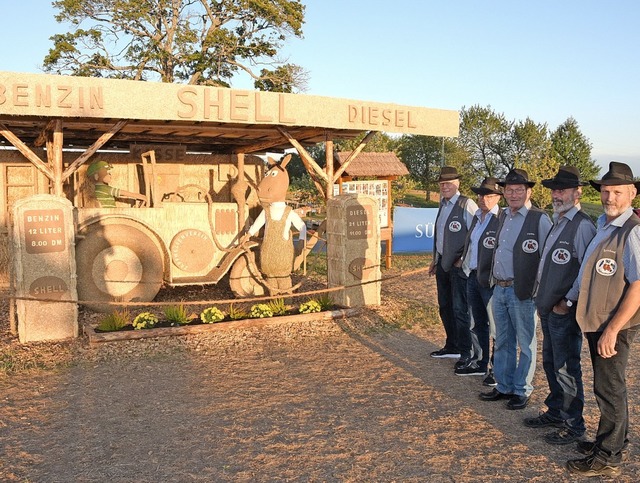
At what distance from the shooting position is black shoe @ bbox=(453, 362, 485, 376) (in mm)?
6324

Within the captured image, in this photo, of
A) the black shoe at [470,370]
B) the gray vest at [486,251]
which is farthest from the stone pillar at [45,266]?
the gray vest at [486,251]

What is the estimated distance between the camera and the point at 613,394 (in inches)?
156

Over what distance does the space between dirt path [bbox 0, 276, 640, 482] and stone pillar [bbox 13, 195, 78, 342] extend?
2.06 ft

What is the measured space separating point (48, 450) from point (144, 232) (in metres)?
4.80

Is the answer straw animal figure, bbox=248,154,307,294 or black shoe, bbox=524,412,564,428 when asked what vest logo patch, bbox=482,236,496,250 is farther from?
straw animal figure, bbox=248,154,307,294

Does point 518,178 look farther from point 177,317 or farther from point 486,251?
point 177,317

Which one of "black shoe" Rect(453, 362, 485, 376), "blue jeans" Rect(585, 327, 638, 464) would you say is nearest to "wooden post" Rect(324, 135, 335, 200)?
"black shoe" Rect(453, 362, 485, 376)

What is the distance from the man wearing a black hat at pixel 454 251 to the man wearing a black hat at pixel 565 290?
1.91m

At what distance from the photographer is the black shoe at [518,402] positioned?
525 cm

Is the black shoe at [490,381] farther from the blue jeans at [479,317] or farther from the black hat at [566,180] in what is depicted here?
the black hat at [566,180]

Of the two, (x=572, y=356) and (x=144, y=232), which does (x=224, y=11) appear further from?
(x=572, y=356)

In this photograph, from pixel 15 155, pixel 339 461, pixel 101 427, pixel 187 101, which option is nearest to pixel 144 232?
pixel 187 101

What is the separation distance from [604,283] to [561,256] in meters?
0.52

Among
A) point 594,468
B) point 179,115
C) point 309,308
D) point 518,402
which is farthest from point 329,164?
point 594,468
